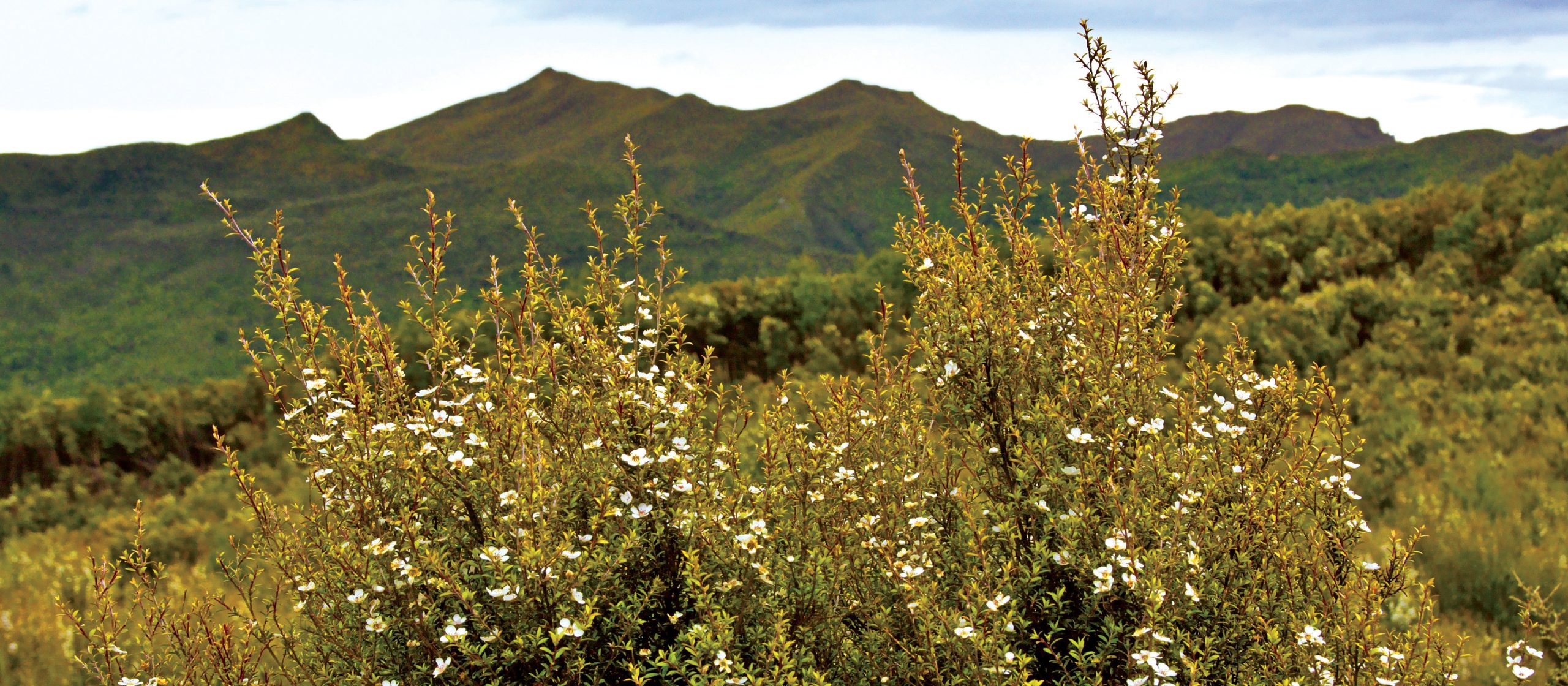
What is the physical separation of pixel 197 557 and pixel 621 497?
633 centimetres

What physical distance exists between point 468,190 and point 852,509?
6328cm

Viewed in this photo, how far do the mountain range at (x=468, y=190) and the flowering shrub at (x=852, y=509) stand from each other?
884 inches

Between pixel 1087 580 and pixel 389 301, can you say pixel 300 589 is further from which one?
pixel 389 301

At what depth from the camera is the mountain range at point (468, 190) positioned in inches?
1772

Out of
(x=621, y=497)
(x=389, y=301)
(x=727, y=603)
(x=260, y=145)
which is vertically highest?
(x=260, y=145)

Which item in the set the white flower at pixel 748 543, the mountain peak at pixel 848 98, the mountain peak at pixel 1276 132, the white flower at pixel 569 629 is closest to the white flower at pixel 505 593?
the white flower at pixel 569 629

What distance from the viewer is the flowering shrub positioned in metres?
2.51

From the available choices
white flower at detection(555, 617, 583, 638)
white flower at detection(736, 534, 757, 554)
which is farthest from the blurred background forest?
white flower at detection(555, 617, 583, 638)

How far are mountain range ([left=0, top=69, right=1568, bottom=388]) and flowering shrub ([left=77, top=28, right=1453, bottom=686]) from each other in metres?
22.5

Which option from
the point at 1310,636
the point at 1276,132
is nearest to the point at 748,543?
the point at 1310,636

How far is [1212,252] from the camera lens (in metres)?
11.0

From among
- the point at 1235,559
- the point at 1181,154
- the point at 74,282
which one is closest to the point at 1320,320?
the point at 1235,559

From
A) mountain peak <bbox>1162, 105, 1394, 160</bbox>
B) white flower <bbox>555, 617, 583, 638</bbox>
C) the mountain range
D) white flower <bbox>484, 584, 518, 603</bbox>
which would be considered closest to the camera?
white flower <bbox>555, 617, 583, 638</bbox>

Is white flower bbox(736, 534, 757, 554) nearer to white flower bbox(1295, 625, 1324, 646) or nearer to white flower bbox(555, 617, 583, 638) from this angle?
white flower bbox(555, 617, 583, 638)
